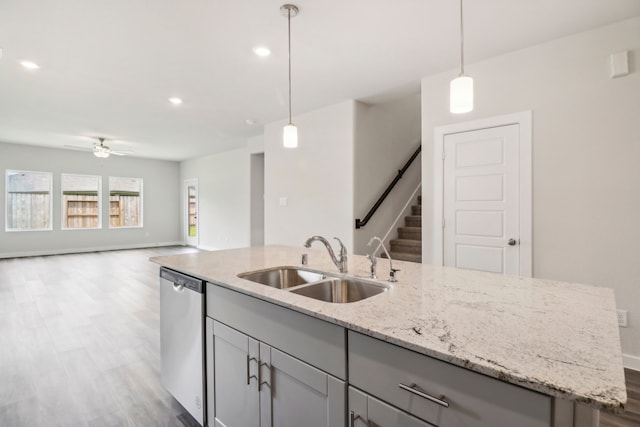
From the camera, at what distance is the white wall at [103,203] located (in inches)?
293

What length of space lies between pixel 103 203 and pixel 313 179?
6.98 metres

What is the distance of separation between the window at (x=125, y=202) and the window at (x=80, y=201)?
0.32m

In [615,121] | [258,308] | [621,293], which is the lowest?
[621,293]

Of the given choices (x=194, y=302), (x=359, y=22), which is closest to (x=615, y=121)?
(x=359, y=22)

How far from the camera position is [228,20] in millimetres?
2459

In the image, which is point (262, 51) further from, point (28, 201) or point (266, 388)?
point (28, 201)

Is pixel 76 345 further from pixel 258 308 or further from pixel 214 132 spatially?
pixel 214 132

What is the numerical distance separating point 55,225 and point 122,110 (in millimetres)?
5134

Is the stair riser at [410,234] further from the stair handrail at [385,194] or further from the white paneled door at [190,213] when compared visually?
the white paneled door at [190,213]

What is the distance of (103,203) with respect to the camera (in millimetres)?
8688

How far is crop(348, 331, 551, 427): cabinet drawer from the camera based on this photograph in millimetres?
764

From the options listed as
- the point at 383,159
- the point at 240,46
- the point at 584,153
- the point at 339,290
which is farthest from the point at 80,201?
the point at 584,153

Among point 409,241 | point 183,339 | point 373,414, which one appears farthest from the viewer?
point 409,241

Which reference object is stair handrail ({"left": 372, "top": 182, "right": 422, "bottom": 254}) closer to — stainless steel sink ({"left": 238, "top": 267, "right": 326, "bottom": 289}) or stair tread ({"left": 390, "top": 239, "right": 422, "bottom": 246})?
stair tread ({"left": 390, "top": 239, "right": 422, "bottom": 246})
